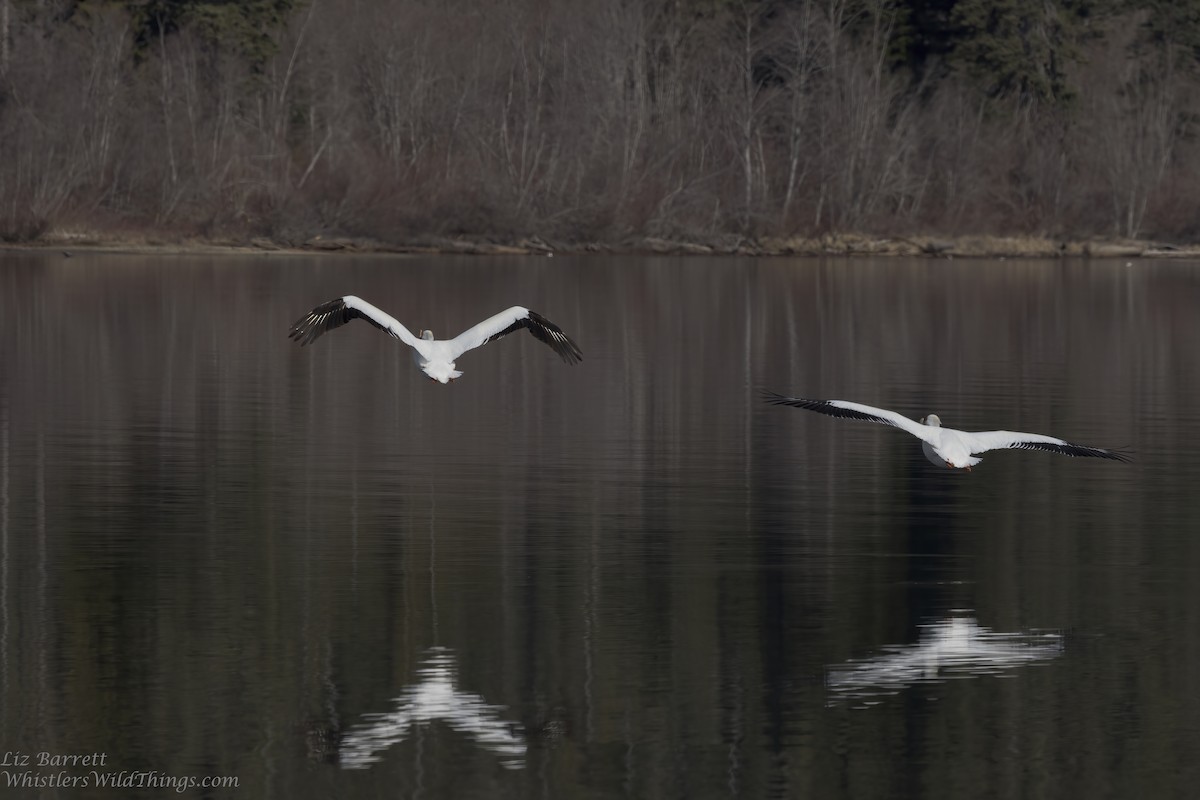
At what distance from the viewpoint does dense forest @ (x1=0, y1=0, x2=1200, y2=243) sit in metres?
73.2

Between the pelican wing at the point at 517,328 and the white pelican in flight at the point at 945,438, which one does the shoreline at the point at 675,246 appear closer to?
the pelican wing at the point at 517,328

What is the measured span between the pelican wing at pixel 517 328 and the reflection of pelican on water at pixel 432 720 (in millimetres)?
7359

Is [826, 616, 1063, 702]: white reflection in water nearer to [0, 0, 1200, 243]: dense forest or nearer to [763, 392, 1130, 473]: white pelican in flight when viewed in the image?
[763, 392, 1130, 473]: white pelican in flight

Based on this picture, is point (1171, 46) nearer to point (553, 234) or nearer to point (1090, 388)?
point (553, 234)

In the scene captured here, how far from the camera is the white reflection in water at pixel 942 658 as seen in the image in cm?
1205

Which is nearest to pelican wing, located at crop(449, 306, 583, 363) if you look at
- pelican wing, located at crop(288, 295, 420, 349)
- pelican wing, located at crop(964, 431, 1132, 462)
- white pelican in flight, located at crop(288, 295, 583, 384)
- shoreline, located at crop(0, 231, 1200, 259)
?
white pelican in flight, located at crop(288, 295, 583, 384)

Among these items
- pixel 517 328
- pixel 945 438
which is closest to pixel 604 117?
pixel 517 328

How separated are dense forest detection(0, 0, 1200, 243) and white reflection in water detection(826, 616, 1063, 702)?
196 ft

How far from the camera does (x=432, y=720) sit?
36.6 ft

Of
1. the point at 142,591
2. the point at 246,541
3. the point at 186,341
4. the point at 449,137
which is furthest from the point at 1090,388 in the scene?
the point at 449,137

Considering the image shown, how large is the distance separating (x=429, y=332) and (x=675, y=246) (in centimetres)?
5827

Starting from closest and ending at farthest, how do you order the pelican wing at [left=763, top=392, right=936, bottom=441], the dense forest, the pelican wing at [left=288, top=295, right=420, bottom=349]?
the pelican wing at [left=763, top=392, right=936, bottom=441] → the pelican wing at [left=288, top=295, right=420, bottom=349] → the dense forest

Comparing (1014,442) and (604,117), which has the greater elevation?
(604,117)

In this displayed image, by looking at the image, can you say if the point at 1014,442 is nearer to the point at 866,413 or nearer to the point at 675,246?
the point at 866,413
